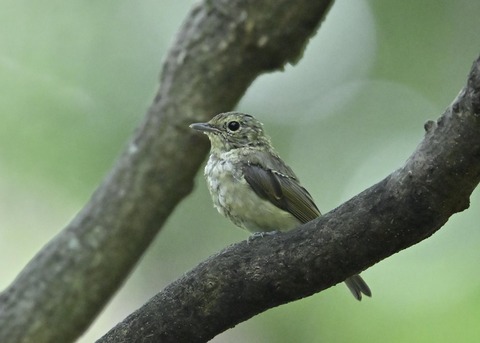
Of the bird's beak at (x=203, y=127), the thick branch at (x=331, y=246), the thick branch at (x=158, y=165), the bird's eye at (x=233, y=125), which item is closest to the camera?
the thick branch at (x=331, y=246)

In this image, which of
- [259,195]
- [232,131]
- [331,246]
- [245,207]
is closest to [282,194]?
[259,195]

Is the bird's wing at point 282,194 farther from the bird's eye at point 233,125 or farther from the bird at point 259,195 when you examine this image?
the bird's eye at point 233,125

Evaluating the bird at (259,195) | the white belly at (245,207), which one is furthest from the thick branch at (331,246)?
the white belly at (245,207)

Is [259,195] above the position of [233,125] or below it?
below

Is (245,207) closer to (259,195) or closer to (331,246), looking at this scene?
(259,195)

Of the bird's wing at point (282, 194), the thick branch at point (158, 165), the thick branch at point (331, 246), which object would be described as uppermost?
the thick branch at point (158, 165)

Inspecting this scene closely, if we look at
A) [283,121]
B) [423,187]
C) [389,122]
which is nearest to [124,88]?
[283,121]
